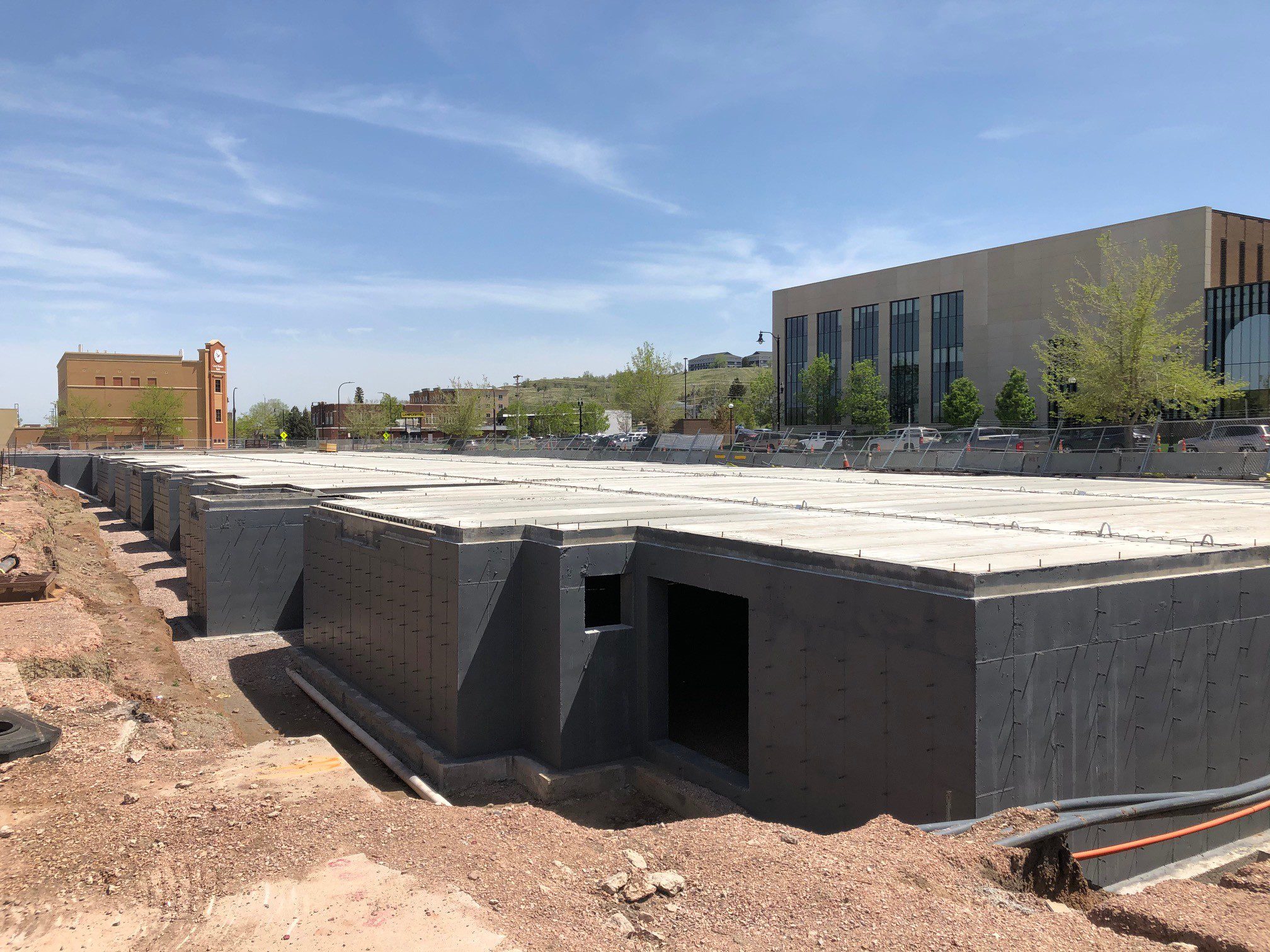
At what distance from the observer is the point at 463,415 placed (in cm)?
8700

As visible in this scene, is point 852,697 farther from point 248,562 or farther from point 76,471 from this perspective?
point 76,471

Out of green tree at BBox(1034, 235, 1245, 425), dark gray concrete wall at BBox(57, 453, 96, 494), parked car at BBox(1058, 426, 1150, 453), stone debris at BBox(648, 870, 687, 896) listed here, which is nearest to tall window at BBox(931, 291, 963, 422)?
green tree at BBox(1034, 235, 1245, 425)

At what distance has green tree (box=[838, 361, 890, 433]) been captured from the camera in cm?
7412

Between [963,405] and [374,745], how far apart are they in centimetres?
5923

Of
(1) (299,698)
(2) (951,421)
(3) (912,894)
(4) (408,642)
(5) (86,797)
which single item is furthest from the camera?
(2) (951,421)

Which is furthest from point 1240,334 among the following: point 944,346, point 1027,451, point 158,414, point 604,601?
point 158,414

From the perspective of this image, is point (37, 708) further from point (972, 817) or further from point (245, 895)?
point (972, 817)

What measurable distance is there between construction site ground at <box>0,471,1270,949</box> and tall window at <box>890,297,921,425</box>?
70400 millimetres

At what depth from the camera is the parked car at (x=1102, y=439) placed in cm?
3034

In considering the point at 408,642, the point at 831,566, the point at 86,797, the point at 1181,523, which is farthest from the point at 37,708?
the point at 1181,523

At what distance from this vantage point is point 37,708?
12.1 meters

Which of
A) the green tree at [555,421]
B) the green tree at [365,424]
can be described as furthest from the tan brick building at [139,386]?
the green tree at [555,421]

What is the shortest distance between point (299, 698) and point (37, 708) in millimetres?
6258

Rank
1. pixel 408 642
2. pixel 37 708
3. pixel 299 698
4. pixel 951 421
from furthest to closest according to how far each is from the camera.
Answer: pixel 951 421 < pixel 299 698 < pixel 408 642 < pixel 37 708
